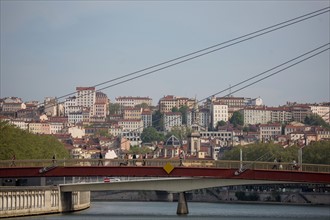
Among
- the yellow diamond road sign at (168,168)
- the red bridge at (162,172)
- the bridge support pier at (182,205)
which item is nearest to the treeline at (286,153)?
the bridge support pier at (182,205)

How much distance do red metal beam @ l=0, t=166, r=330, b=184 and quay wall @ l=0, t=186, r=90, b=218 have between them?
188 cm

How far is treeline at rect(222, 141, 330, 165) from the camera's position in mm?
141250

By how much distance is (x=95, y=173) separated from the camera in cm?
7625

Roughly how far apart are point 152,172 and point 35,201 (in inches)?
513

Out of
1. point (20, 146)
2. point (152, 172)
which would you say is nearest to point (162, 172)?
point (152, 172)

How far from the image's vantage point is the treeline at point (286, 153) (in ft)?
463

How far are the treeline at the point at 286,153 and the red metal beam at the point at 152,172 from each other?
2001 inches

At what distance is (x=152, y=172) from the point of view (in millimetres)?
75500

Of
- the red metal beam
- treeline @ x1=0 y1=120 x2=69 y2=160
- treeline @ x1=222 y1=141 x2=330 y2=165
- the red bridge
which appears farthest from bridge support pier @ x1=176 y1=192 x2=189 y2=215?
treeline @ x1=222 y1=141 x2=330 y2=165

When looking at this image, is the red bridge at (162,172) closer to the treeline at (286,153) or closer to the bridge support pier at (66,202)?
A: the bridge support pier at (66,202)

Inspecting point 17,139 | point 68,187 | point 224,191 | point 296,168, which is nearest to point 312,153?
point 224,191

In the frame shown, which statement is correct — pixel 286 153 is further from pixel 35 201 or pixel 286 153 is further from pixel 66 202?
pixel 35 201

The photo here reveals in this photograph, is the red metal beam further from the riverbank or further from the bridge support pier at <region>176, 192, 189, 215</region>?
the riverbank

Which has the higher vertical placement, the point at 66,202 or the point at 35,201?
the point at 35,201
